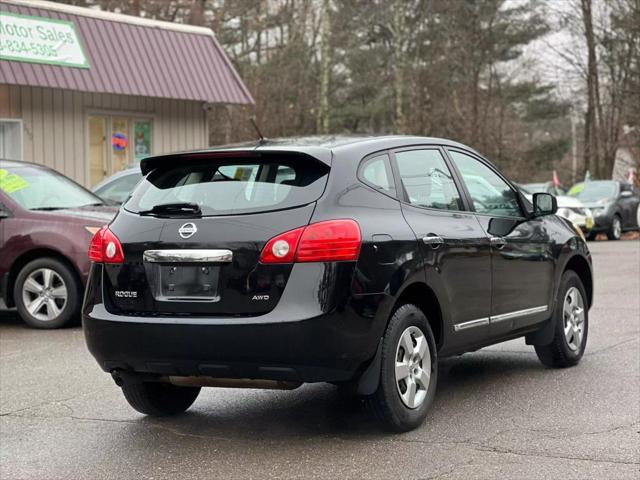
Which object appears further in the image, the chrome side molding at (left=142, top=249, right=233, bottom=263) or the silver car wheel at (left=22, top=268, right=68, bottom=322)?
the silver car wheel at (left=22, top=268, right=68, bottom=322)

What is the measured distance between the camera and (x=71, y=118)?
2133cm

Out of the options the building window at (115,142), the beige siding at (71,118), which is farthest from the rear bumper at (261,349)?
the building window at (115,142)

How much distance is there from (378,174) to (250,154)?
75 centimetres

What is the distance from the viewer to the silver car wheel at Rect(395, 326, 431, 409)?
573 cm

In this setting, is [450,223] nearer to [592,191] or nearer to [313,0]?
[592,191]

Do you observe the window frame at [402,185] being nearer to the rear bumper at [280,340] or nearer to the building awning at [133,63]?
the rear bumper at [280,340]

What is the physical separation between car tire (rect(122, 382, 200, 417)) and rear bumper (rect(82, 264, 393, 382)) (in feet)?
2.35

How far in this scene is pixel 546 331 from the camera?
7547 millimetres

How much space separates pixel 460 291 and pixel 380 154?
37.7 inches

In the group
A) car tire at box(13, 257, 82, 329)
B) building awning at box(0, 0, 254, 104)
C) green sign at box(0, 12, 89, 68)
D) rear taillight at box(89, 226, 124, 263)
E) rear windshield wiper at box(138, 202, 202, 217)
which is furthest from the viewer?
building awning at box(0, 0, 254, 104)

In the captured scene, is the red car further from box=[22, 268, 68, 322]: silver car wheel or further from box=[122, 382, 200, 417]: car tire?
box=[122, 382, 200, 417]: car tire

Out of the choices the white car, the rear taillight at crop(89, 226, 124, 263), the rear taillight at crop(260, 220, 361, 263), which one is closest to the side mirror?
the rear taillight at crop(260, 220, 361, 263)

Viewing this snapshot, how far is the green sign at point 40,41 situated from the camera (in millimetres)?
19281

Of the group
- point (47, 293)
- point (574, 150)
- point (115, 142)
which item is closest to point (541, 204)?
point (47, 293)
